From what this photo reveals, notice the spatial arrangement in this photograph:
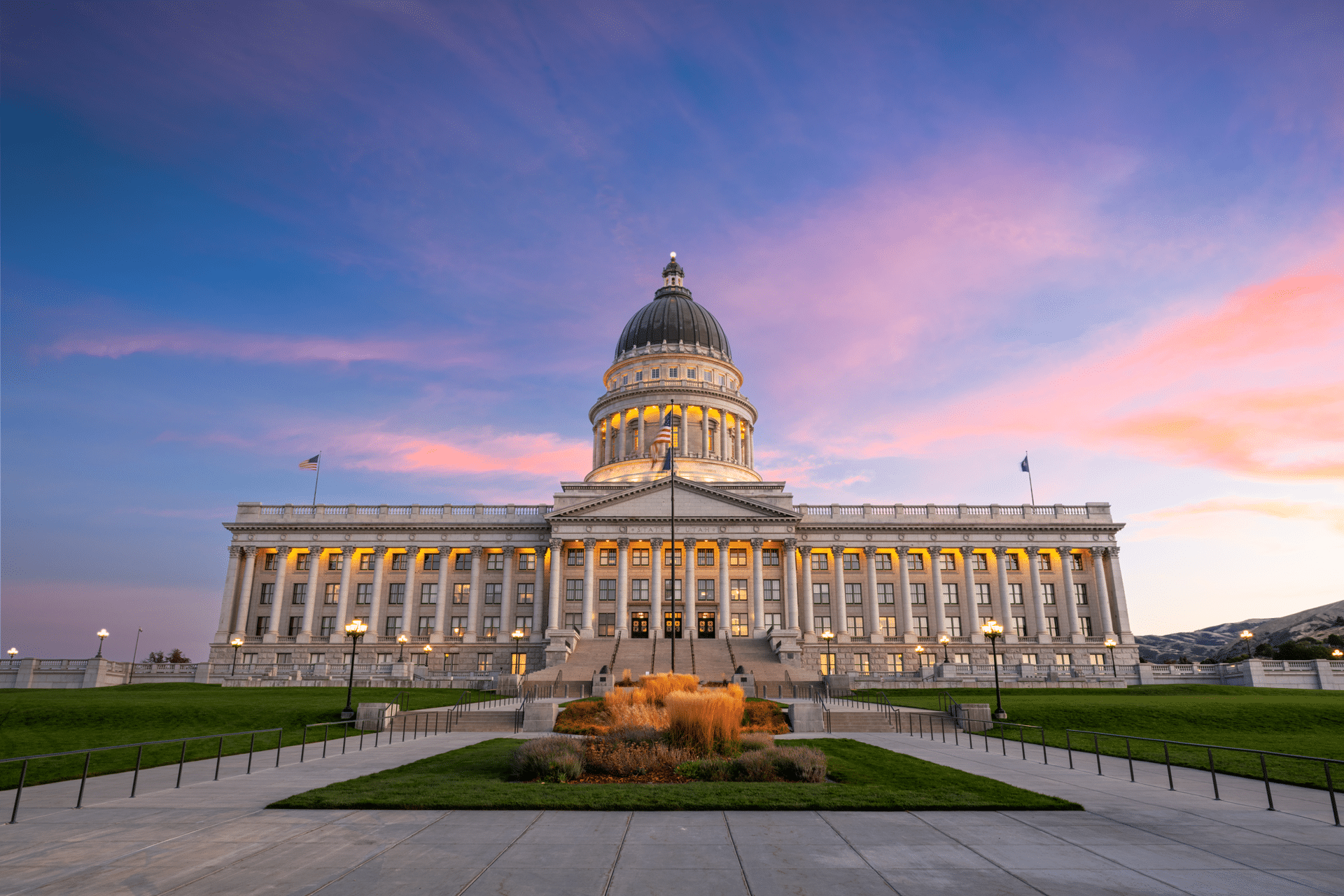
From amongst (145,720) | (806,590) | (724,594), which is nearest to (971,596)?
(806,590)

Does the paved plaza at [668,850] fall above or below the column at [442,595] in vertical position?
below

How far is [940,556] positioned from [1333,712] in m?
46.0

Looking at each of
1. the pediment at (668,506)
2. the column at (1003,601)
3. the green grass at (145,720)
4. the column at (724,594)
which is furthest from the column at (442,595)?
the column at (1003,601)

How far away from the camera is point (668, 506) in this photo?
240 feet

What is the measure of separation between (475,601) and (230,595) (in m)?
23.9

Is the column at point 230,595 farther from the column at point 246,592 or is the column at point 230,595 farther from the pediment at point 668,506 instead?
the pediment at point 668,506

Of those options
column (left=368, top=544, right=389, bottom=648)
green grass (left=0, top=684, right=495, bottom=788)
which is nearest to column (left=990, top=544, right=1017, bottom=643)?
green grass (left=0, top=684, right=495, bottom=788)

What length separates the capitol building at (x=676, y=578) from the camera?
72.5m

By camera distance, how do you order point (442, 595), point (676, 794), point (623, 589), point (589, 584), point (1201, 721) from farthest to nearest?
point (442, 595) → point (589, 584) → point (623, 589) → point (1201, 721) → point (676, 794)

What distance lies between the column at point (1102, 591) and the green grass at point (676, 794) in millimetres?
68015

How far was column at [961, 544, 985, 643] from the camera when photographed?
7431cm

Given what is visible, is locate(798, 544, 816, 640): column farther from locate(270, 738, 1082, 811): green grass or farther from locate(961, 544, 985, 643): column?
locate(270, 738, 1082, 811): green grass

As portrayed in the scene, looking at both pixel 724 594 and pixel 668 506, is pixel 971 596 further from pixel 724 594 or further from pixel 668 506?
pixel 668 506

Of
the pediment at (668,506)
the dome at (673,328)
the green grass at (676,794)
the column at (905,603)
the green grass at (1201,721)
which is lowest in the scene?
the green grass at (1201,721)
